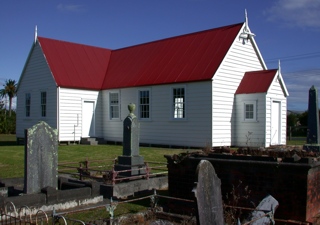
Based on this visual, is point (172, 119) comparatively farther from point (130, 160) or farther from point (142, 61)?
point (130, 160)

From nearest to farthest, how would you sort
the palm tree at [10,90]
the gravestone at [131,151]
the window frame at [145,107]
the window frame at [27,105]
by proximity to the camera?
the gravestone at [131,151]
the window frame at [145,107]
the window frame at [27,105]
the palm tree at [10,90]

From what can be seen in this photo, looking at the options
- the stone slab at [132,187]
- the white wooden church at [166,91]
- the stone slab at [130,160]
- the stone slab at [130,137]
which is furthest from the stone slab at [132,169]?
the white wooden church at [166,91]

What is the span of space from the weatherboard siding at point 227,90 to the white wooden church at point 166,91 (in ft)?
0.18

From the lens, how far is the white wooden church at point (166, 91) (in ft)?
73.5

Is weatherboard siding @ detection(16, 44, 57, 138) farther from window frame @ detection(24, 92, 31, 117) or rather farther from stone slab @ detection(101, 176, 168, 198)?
stone slab @ detection(101, 176, 168, 198)

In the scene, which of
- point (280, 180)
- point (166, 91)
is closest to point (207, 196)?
point (280, 180)

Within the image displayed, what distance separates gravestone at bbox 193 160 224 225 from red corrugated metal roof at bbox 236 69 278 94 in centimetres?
1681

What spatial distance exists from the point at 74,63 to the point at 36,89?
320 centimetres

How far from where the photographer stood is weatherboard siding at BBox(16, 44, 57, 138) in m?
26.5

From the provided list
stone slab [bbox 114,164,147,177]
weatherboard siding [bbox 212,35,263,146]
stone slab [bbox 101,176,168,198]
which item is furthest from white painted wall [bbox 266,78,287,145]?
stone slab [bbox 101,176,168,198]

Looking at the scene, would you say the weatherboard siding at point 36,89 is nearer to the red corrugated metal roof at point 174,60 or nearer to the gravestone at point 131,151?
the red corrugated metal roof at point 174,60

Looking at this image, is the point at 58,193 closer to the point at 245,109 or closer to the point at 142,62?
the point at 245,109

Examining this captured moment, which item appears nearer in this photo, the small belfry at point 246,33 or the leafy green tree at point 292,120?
the small belfry at point 246,33

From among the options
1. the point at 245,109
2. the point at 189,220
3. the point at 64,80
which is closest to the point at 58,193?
the point at 189,220
